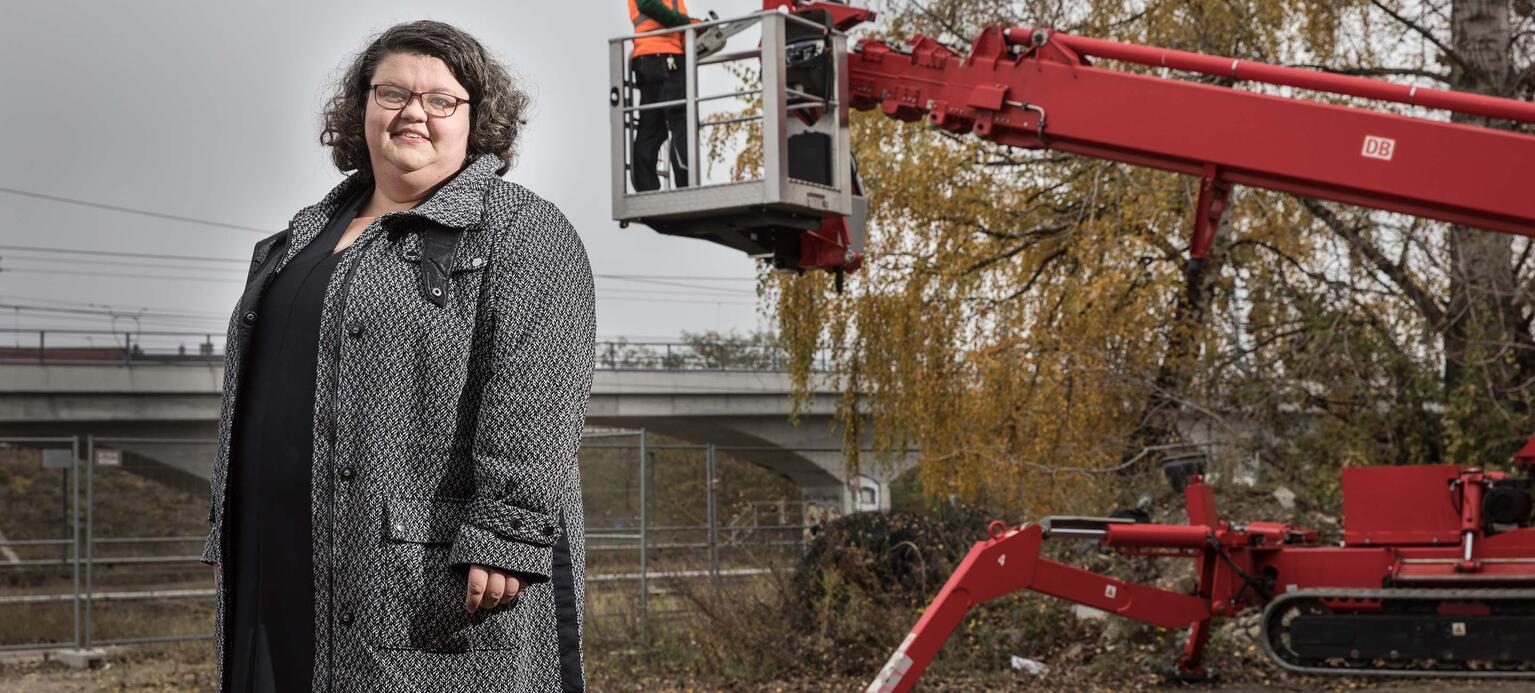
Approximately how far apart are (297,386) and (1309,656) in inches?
284

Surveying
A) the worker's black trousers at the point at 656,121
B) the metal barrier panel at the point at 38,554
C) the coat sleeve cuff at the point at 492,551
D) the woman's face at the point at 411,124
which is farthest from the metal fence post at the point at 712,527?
the coat sleeve cuff at the point at 492,551

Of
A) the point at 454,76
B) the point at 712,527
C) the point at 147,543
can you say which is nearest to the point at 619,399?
the point at 147,543

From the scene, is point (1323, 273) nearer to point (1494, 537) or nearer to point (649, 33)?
point (1494, 537)

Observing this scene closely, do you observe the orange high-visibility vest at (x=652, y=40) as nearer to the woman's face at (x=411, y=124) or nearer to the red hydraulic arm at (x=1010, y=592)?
the red hydraulic arm at (x=1010, y=592)

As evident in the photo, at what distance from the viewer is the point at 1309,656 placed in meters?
8.66

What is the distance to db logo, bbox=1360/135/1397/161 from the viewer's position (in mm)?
7145

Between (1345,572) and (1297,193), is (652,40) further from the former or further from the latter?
(1345,572)

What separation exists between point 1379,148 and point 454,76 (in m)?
5.39

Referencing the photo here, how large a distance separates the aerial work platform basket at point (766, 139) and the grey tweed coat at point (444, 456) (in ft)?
15.5

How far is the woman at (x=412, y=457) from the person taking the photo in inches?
101

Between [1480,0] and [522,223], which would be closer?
[522,223]

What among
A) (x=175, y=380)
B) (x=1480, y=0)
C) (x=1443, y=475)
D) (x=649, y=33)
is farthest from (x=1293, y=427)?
(x=175, y=380)

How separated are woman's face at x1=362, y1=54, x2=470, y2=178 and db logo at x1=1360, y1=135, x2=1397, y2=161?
5371 millimetres

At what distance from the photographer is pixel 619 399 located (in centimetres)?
3659
